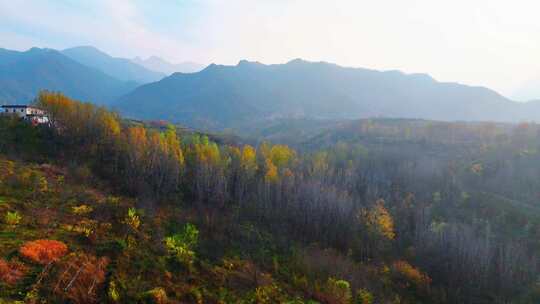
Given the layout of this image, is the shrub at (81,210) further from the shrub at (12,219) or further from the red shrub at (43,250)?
the red shrub at (43,250)

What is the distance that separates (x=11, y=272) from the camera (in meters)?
16.5

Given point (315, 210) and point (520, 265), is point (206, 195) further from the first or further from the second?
point (520, 265)

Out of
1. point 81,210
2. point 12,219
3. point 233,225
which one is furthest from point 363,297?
point 12,219

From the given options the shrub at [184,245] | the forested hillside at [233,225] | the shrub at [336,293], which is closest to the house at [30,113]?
the forested hillside at [233,225]

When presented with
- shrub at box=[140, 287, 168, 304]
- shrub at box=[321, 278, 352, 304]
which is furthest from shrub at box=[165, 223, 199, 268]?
shrub at box=[321, 278, 352, 304]

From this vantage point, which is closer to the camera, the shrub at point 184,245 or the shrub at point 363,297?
the shrub at point 184,245

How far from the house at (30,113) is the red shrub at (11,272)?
39382 mm

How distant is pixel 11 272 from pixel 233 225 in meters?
22.2

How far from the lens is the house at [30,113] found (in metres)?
51.7

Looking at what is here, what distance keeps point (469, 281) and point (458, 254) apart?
3.36m

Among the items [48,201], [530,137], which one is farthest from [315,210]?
[530,137]

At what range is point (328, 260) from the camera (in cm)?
3353

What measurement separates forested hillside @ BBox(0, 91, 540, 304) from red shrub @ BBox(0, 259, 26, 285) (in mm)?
67

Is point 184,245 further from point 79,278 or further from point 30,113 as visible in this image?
point 30,113
